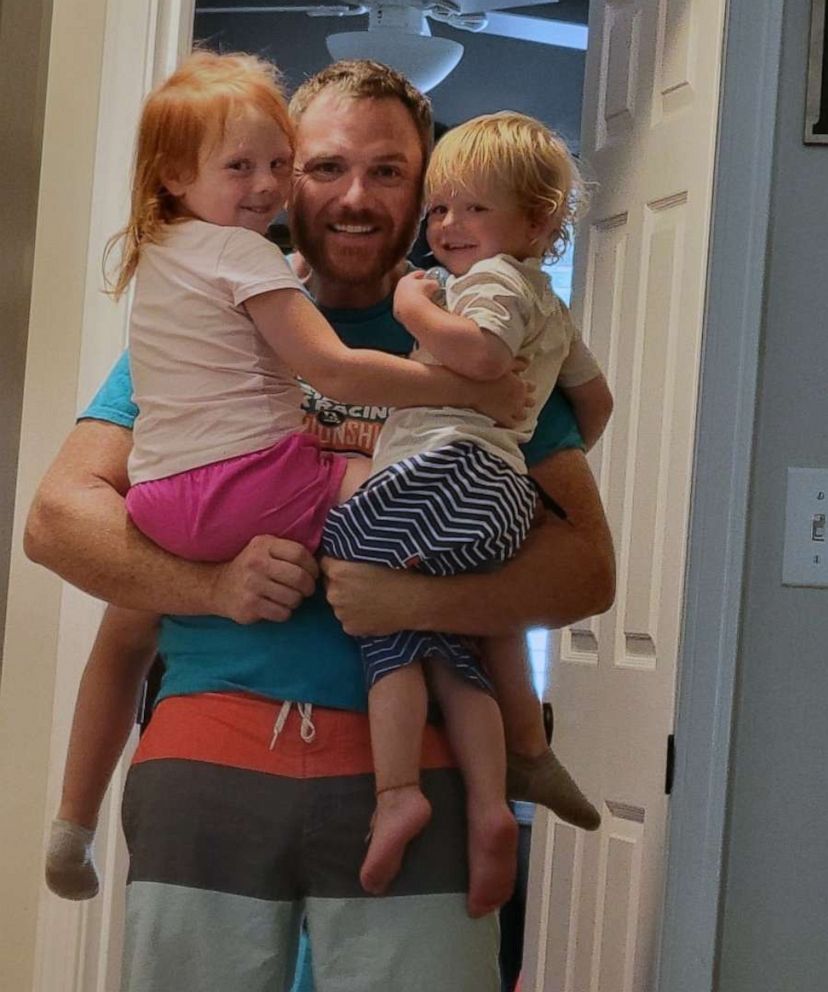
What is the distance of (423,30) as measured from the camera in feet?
10.6

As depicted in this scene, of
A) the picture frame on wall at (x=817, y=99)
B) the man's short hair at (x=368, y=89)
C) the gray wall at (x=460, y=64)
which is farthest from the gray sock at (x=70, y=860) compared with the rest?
the gray wall at (x=460, y=64)

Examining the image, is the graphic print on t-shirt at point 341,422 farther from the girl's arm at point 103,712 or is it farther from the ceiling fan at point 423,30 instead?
the ceiling fan at point 423,30

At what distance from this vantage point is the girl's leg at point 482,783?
1289 millimetres

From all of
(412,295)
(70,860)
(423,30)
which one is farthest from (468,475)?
(423,30)

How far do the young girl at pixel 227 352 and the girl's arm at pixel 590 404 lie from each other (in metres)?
0.13

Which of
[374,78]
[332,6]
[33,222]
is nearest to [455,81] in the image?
[332,6]

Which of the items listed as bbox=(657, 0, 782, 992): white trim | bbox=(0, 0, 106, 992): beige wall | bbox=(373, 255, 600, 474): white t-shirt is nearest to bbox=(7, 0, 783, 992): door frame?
bbox=(657, 0, 782, 992): white trim

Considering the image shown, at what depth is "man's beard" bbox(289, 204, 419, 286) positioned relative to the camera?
1.51m

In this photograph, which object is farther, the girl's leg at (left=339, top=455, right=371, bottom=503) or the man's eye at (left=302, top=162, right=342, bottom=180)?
the man's eye at (left=302, top=162, right=342, bottom=180)

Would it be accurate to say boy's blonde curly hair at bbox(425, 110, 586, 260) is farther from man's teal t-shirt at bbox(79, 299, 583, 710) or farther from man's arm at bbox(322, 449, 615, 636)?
man's teal t-shirt at bbox(79, 299, 583, 710)

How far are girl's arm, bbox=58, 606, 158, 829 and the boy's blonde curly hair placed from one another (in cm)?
53

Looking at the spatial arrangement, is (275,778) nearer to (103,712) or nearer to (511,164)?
(103,712)

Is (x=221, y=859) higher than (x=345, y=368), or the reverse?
(x=345, y=368)

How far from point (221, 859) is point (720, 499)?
0.63m
